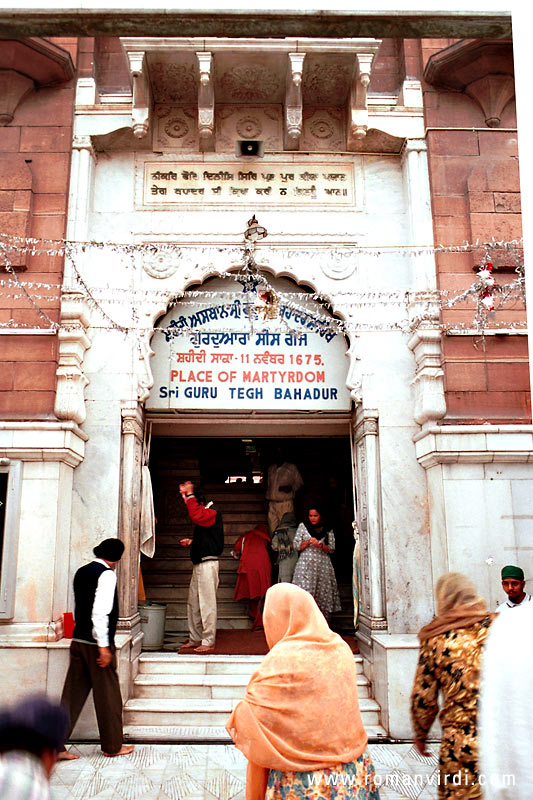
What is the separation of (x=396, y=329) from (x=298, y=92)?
2.52 meters

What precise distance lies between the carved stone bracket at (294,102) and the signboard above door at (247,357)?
147cm

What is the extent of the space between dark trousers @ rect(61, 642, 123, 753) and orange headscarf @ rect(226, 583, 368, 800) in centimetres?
275

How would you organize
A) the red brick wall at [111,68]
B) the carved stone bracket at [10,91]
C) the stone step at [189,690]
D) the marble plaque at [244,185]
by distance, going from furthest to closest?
1. the red brick wall at [111,68]
2. the marble plaque at [244,185]
3. the carved stone bracket at [10,91]
4. the stone step at [189,690]

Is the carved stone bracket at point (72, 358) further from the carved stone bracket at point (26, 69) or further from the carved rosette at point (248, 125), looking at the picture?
the carved rosette at point (248, 125)

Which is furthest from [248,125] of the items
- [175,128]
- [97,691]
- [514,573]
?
[97,691]

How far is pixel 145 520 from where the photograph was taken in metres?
6.80

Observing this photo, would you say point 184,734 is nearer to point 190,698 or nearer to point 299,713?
point 190,698

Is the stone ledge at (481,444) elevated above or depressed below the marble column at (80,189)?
below

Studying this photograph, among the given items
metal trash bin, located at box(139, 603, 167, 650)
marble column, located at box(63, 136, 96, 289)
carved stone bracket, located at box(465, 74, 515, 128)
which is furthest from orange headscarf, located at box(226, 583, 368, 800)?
carved stone bracket, located at box(465, 74, 515, 128)

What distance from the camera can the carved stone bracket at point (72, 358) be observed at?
20.5 ft

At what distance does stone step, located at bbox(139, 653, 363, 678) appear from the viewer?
6.42 m

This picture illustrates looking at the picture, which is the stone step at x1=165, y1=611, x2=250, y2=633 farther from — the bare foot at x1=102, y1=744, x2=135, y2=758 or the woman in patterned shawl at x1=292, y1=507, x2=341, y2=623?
the bare foot at x1=102, y1=744, x2=135, y2=758

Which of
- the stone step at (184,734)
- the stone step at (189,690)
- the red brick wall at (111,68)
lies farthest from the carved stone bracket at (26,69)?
the stone step at (184,734)

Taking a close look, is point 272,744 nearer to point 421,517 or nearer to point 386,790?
point 386,790
